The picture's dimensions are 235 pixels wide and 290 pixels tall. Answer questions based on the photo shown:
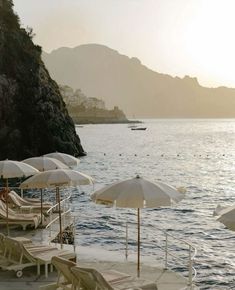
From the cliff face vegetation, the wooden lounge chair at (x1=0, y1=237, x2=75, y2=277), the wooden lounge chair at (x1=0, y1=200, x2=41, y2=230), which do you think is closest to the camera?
the wooden lounge chair at (x1=0, y1=237, x2=75, y2=277)

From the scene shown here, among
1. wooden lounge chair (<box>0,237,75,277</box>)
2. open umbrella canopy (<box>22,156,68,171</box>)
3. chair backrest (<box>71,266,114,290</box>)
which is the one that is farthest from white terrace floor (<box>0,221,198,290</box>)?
open umbrella canopy (<box>22,156,68,171</box>)

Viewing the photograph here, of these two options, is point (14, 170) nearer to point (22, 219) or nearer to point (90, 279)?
point (22, 219)

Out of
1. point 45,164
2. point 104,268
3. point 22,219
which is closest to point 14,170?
point 45,164

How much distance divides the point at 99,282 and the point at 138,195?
7.60 ft

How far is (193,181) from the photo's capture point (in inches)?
2331

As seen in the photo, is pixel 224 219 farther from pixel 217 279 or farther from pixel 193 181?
pixel 193 181

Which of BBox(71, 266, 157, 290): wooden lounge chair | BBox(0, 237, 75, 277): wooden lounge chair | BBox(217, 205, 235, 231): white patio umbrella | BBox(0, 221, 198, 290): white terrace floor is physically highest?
BBox(217, 205, 235, 231): white patio umbrella

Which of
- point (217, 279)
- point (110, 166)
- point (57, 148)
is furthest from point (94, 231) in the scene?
point (110, 166)

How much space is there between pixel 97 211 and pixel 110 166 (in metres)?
42.7

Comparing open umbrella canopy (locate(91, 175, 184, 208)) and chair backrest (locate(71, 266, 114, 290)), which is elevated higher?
open umbrella canopy (locate(91, 175, 184, 208))

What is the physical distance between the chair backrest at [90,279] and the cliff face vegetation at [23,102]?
54.0m

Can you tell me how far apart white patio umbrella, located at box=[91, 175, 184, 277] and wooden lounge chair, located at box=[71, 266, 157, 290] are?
1.66 meters

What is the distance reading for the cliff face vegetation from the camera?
63844 mm

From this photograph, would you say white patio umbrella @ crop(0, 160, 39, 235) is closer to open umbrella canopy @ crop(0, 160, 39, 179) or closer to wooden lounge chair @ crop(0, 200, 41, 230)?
open umbrella canopy @ crop(0, 160, 39, 179)
